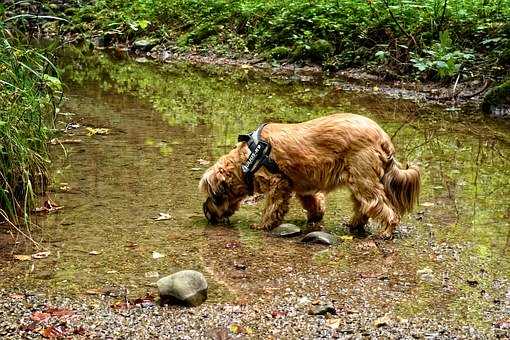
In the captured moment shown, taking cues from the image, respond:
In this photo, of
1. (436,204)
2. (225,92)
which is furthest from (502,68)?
(436,204)

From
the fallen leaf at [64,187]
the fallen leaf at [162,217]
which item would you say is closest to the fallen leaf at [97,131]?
the fallen leaf at [64,187]

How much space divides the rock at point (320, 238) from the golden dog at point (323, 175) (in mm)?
365

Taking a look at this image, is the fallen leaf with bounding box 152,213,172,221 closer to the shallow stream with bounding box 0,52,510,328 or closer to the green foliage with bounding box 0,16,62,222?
the shallow stream with bounding box 0,52,510,328

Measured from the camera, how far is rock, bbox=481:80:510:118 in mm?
10844

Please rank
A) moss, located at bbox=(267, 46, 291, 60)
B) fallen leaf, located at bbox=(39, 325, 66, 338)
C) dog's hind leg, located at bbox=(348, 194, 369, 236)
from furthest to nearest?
moss, located at bbox=(267, 46, 291, 60) → dog's hind leg, located at bbox=(348, 194, 369, 236) → fallen leaf, located at bbox=(39, 325, 66, 338)

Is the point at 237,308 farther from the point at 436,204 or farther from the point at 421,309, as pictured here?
the point at 436,204

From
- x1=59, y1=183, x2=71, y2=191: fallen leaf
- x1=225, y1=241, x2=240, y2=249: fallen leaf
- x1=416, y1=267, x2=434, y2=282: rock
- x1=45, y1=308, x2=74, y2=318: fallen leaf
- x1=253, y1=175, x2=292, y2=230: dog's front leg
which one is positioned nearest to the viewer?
x1=45, y1=308, x2=74, y2=318: fallen leaf

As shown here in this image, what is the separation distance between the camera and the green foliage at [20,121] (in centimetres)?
566

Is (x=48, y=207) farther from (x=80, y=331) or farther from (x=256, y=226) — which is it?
(x=80, y=331)

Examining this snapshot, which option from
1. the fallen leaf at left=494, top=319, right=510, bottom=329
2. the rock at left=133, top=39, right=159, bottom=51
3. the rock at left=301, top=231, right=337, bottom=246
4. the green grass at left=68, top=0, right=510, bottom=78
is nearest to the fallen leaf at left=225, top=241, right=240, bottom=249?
the rock at left=301, top=231, right=337, bottom=246

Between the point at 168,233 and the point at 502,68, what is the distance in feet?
27.2

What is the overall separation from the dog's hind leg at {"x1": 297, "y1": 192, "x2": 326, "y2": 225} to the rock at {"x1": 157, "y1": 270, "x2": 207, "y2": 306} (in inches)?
79.2

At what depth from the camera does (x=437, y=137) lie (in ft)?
31.1

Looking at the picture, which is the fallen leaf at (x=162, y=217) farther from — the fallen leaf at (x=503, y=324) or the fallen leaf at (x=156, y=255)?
the fallen leaf at (x=503, y=324)
